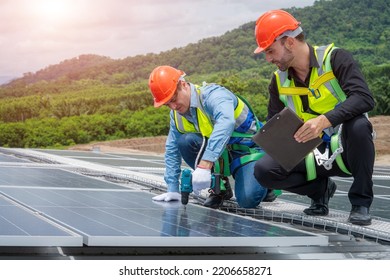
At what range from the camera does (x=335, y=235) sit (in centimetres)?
526

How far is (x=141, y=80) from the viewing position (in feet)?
119

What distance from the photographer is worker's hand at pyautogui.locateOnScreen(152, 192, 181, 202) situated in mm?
6605

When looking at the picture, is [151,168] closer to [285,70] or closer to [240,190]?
[240,190]

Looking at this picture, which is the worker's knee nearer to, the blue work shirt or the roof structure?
the roof structure

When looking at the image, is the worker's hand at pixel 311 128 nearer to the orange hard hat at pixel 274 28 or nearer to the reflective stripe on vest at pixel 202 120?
the orange hard hat at pixel 274 28

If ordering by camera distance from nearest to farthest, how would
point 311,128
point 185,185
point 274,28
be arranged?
point 311,128 → point 274,28 → point 185,185

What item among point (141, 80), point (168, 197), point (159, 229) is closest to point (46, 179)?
point (168, 197)

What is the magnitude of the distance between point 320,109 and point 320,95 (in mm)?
126

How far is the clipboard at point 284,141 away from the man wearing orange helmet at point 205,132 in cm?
63

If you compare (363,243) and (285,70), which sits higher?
(285,70)

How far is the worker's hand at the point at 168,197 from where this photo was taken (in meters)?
6.61

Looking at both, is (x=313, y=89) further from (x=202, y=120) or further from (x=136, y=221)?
(x=136, y=221)

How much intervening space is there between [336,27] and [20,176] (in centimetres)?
3351
